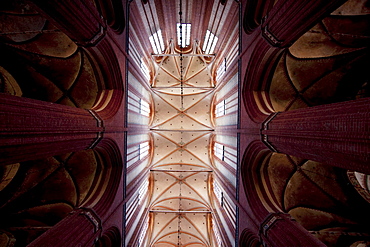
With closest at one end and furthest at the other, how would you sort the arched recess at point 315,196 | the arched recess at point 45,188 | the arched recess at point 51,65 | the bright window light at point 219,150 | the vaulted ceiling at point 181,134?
the arched recess at point 51,65 → the arched recess at point 315,196 → the arched recess at point 45,188 → the bright window light at point 219,150 → the vaulted ceiling at point 181,134

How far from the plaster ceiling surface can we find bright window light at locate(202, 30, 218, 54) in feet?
4.95

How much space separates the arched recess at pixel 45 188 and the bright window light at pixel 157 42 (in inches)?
408

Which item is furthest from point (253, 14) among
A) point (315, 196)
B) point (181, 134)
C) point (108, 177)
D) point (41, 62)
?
point (181, 134)

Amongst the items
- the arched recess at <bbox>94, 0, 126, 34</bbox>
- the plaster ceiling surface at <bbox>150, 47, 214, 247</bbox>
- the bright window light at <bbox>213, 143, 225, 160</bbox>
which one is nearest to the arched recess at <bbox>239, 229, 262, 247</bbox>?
the bright window light at <bbox>213, 143, 225, 160</bbox>

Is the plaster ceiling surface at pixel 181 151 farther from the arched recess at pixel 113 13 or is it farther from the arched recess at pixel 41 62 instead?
the arched recess at pixel 41 62

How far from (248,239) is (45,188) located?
11.9m

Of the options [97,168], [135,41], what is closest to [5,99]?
[97,168]

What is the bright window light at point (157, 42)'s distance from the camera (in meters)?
15.7

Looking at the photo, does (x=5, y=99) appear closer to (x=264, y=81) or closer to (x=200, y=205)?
(x=264, y=81)

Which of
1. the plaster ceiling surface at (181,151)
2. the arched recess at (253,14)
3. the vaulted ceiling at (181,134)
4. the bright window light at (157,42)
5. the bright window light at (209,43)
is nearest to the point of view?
the arched recess at (253,14)

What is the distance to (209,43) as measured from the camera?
16531 millimetres

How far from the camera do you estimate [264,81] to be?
1023cm

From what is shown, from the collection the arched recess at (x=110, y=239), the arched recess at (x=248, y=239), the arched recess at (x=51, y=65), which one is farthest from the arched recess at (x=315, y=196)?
the arched recess at (x=51, y=65)

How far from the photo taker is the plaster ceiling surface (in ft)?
62.7
